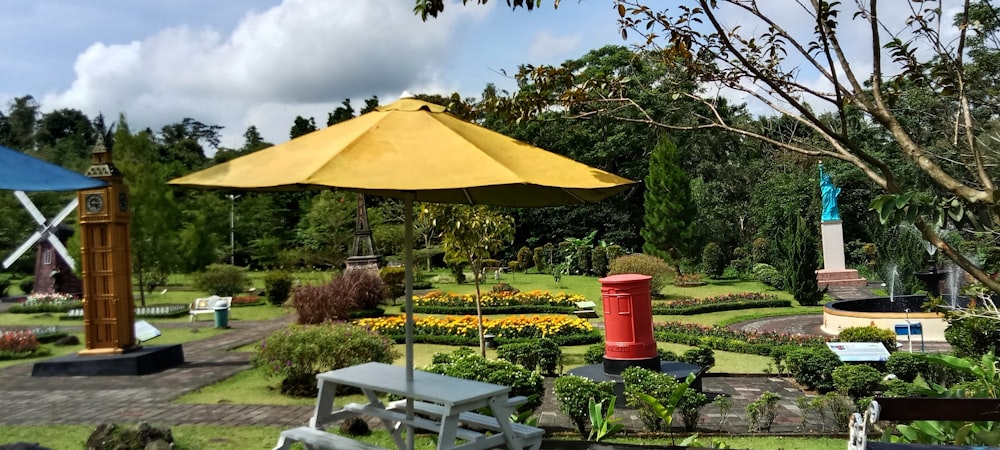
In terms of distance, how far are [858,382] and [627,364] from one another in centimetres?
231

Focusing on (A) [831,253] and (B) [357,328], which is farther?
(A) [831,253]

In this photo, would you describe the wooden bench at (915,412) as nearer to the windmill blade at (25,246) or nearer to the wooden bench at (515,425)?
the wooden bench at (515,425)

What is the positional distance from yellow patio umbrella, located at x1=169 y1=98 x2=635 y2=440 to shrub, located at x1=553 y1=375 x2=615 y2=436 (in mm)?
2531

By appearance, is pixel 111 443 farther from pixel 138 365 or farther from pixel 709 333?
pixel 709 333

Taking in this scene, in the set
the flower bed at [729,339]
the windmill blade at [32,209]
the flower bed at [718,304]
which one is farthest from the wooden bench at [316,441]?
the windmill blade at [32,209]

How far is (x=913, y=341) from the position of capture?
1220 cm

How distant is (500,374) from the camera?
643 centimetres

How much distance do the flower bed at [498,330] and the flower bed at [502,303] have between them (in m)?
3.11

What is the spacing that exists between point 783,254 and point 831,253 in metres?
4.03

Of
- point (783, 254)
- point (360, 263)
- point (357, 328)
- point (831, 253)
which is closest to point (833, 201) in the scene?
point (831, 253)

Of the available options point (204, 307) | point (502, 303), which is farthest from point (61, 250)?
point (502, 303)

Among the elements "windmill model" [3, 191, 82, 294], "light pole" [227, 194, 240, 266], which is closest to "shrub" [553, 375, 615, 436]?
Answer: "windmill model" [3, 191, 82, 294]

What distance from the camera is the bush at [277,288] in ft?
65.9

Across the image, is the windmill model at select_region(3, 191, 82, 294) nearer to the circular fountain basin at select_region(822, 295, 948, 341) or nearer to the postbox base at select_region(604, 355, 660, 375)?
the postbox base at select_region(604, 355, 660, 375)
